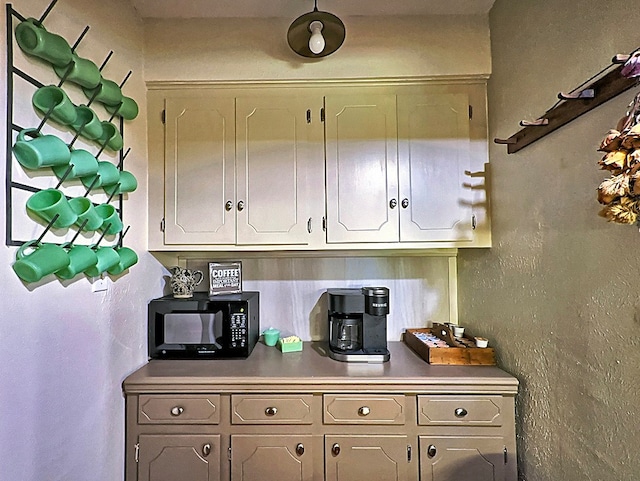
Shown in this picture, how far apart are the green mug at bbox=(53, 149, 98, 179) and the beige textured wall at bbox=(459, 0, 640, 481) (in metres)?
1.55

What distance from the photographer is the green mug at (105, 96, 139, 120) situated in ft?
4.65

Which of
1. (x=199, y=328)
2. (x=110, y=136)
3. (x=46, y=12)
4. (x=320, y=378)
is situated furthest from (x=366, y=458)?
(x=46, y=12)

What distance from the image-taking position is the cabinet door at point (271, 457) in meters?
1.43

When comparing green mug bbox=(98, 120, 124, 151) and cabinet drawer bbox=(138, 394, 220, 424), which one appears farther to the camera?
cabinet drawer bbox=(138, 394, 220, 424)

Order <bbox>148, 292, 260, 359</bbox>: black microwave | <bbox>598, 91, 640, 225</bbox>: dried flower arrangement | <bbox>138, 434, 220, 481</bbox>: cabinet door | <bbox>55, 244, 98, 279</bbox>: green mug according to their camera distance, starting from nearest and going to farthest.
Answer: <bbox>598, 91, 640, 225</bbox>: dried flower arrangement < <bbox>55, 244, 98, 279</bbox>: green mug < <bbox>138, 434, 220, 481</bbox>: cabinet door < <bbox>148, 292, 260, 359</bbox>: black microwave

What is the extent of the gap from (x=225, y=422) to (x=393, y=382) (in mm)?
709

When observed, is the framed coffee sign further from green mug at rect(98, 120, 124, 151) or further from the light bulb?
the light bulb

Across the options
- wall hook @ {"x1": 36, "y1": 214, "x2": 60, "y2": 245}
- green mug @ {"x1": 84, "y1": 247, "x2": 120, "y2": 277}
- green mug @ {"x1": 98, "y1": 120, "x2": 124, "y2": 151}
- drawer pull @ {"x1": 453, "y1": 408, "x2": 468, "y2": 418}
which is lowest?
drawer pull @ {"x1": 453, "y1": 408, "x2": 468, "y2": 418}

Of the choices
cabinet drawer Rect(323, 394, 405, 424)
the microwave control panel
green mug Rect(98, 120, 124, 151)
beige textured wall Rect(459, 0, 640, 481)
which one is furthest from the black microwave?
beige textured wall Rect(459, 0, 640, 481)

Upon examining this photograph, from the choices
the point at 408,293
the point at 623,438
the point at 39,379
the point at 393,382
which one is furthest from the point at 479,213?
the point at 39,379

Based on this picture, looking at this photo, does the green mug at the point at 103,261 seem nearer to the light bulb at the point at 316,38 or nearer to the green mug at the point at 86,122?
the green mug at the point at 86,122

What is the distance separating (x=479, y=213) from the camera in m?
1.69

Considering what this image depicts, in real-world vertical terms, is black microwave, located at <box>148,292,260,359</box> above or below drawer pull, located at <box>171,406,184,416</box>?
above

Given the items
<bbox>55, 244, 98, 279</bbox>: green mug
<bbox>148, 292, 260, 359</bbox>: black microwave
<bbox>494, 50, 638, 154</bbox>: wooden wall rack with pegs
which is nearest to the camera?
<bbox>494, 50, 638, 154</bbox>: wooden wall rack with pegs
